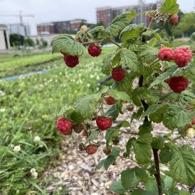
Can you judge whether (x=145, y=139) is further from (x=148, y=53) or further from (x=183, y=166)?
(x=148, y=53)

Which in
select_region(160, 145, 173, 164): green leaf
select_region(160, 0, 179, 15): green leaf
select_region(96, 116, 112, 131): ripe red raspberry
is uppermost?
select_region(160, 0, 179, 15): green leaf

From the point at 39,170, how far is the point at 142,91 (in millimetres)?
2129

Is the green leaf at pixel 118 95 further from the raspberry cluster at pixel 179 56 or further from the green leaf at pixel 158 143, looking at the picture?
the green leaf at pixel 158 143

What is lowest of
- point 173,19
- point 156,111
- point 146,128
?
point 146,128

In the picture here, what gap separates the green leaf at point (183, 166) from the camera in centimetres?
159

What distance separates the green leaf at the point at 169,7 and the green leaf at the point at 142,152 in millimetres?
540

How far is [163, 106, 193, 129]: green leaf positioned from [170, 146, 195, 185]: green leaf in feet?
0.59

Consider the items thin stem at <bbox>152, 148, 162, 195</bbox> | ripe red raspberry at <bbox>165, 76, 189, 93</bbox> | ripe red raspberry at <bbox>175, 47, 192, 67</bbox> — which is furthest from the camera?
thin stem at <bbox>152, 148, 162, 195</bbox>

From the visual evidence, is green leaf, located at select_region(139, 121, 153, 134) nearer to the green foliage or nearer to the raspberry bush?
the raspberry bush

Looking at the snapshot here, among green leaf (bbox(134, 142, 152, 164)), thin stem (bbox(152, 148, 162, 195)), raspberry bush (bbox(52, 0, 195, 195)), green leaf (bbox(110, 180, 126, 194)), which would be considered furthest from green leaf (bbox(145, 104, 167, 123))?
green leaf (bbox(110, 180, 126, 194))

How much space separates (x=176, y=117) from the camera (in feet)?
5.06

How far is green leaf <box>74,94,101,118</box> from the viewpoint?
1481 mm

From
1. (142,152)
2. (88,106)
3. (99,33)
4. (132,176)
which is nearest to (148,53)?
(99,33)

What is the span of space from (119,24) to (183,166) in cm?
60
